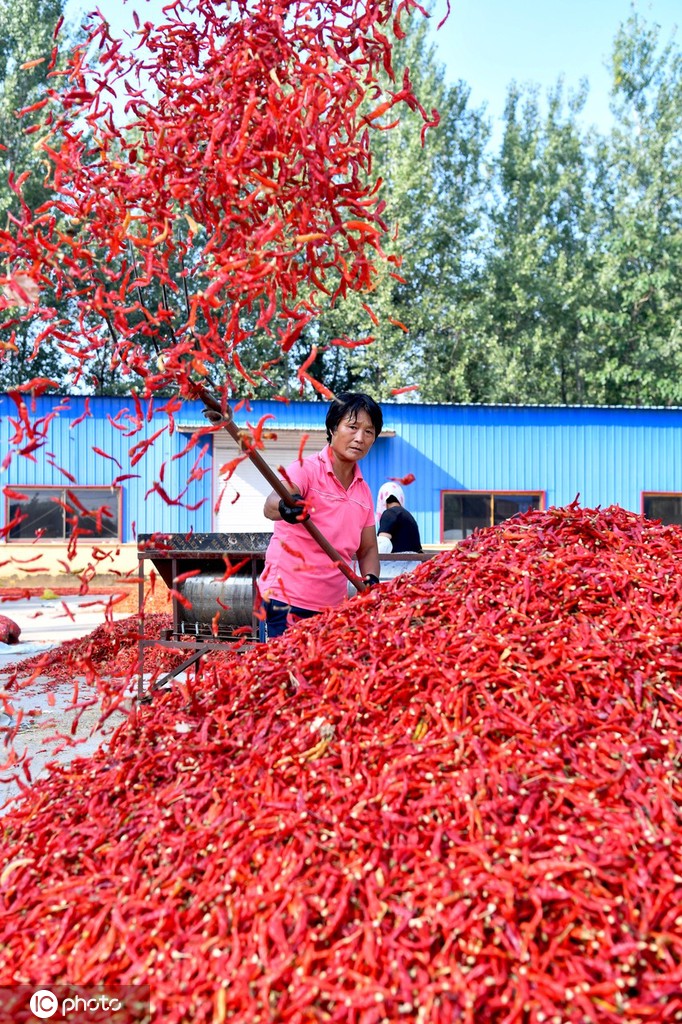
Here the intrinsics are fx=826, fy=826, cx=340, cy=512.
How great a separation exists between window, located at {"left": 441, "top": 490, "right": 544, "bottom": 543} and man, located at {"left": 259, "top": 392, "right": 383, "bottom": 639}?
13.8m

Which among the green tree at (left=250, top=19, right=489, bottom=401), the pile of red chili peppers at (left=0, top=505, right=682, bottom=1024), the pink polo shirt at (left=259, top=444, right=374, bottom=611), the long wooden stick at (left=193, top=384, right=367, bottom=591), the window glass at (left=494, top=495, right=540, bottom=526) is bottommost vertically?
the pile of red chili peppers at (left=0, top=505, right=682, bottom=1024)

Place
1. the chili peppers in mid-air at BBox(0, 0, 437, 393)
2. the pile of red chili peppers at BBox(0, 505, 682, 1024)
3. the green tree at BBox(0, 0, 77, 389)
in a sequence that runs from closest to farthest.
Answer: the pile of red chili peppers at BBox(0, 505, 682, 1024)
the chili peppers in mid-air at BBox(0, 0, 437, 393)
the green tree at BBox(0, 0, 77, 389)

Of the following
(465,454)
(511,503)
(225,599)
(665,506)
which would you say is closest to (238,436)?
(225,599)

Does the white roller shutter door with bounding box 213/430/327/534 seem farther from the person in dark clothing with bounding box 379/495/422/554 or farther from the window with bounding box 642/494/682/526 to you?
the person in dark clothing with bounding box 379/495/422/554

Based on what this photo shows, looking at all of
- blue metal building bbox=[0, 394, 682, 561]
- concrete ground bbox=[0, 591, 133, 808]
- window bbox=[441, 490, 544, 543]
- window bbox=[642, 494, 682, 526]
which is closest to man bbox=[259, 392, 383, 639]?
concrete ground bbox=[0, 591, 133, 808]

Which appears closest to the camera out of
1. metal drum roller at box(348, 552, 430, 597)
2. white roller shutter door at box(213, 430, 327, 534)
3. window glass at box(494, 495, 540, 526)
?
metal drum roller at box(348, 552, 430, 597)

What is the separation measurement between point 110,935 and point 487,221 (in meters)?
27.8

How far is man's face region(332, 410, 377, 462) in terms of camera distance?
10.4 feet

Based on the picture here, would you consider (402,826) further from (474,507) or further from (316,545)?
(474,507)

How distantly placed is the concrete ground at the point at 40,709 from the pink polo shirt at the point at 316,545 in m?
0.76

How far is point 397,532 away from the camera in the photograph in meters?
6.25

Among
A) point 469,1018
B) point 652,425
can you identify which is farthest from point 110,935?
point 652,425

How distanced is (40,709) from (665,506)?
15169 mm

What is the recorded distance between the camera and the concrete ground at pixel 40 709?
10.1 feet
